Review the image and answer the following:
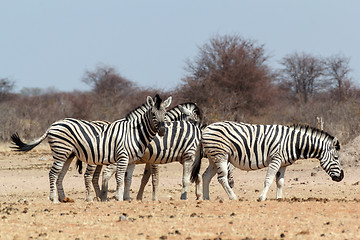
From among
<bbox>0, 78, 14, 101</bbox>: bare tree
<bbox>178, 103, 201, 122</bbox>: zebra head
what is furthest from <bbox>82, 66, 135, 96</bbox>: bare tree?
<bbox>178, 103, 201, 122</bbox>: zebra head

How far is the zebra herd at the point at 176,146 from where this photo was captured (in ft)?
34.5

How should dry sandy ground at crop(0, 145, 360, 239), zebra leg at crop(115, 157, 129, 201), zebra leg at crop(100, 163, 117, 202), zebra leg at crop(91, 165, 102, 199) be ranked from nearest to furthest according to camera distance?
1. dry sandy ground at crop(0, 145, 360, 239)
2. zebra leg at crop(115, 157, 129, 201)
3. zebra leg at crop(100, 163, 117, 202)
4. zebra leg at crop(91, 165, 102, 199)

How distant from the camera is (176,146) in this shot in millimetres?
11078

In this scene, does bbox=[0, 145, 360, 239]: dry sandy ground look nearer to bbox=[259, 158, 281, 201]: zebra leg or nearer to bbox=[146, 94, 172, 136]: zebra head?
bbox=[259, 158, 281, 201]: zebra leg

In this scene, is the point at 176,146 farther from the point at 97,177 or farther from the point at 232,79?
the point at 232,79

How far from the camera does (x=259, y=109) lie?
38531 mm

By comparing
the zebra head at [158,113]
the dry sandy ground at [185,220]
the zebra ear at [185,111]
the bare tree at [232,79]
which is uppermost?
the bare tree at [232,79]

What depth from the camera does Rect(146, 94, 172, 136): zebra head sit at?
10445 millimetres

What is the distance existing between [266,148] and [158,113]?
1.91m

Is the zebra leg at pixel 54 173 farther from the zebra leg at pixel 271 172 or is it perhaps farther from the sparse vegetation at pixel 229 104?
the sparse vegetation at pixel 229 104

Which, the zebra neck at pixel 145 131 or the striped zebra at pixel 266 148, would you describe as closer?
the striped zebra at pixel 266 148

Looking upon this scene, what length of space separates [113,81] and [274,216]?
58.9 meters

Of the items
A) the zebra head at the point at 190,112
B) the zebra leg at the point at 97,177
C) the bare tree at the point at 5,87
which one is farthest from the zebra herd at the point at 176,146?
the bare tree at the point at 5,87

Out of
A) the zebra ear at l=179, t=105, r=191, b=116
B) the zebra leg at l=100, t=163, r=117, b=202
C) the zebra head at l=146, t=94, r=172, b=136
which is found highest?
the zebra ear at l=179, t=105, r=191, b=116
